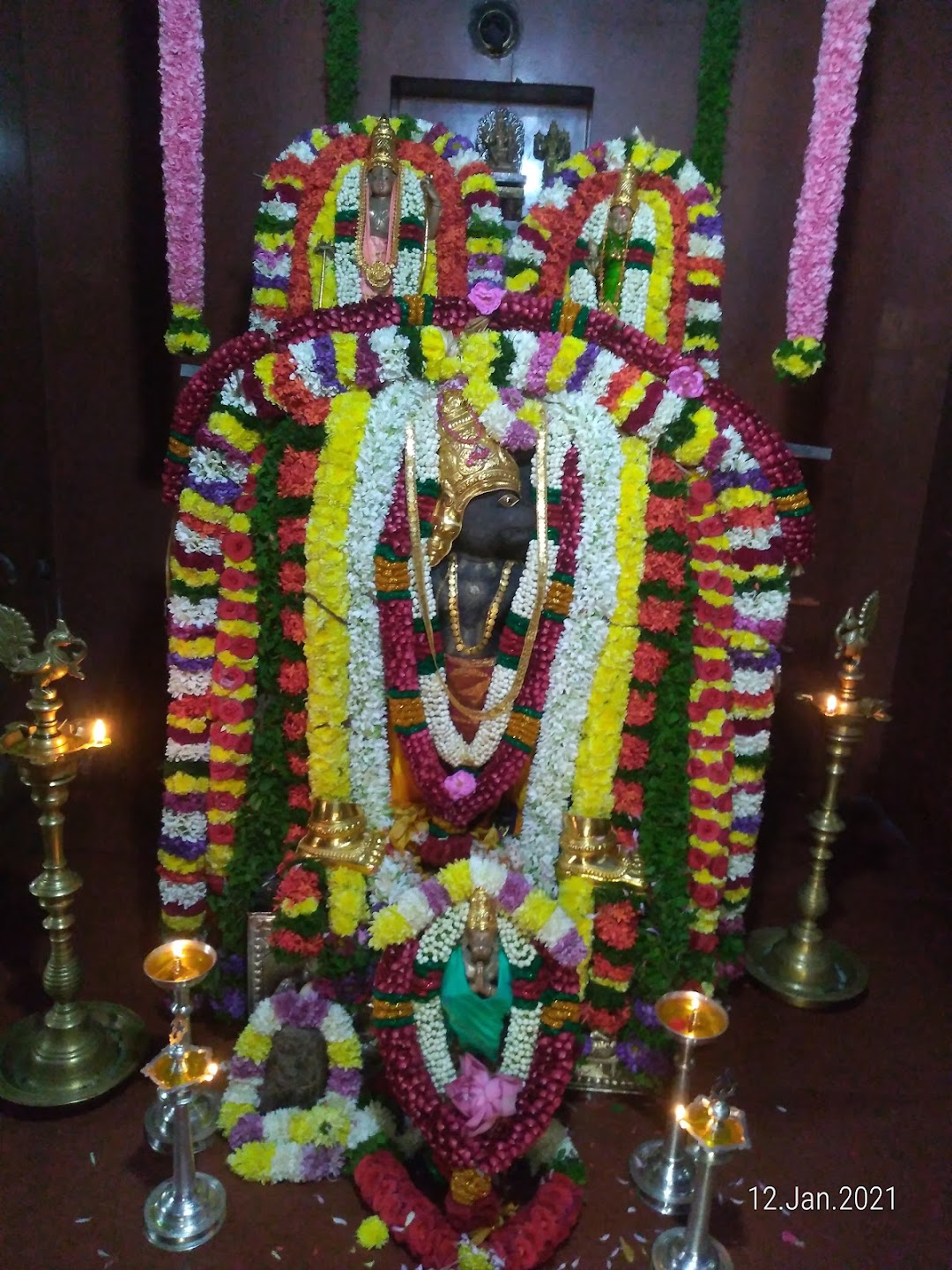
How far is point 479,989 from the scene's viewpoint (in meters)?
2.80

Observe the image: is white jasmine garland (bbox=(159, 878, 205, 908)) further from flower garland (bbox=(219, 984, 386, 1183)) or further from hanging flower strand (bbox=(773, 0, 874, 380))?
hanging flower strand (bbox=(773, 0, 874, 380))

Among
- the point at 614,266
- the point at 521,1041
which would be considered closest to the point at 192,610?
the point at 521,1041

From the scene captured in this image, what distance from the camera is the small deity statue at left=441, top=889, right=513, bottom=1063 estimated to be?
2797 millimetres

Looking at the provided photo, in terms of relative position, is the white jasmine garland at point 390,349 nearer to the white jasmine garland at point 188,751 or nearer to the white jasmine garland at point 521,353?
the white jasmine garland at point 521,353

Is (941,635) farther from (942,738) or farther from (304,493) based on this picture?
(304,493)

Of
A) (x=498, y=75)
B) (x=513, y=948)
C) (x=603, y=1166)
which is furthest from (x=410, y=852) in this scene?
(x=498, y=75)

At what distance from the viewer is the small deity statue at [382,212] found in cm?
369

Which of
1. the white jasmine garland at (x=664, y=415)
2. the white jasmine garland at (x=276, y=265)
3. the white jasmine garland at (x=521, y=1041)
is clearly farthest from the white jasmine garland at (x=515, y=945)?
the white jasmine garland at (x=276, y=265)

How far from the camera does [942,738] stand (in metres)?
4.92

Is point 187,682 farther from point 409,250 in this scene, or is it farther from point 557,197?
point 557,197

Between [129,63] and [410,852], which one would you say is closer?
[410,852]

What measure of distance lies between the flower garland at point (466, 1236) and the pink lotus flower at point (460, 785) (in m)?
1.16

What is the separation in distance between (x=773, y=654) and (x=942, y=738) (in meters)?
1.87

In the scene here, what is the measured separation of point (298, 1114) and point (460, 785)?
1.20 meters
